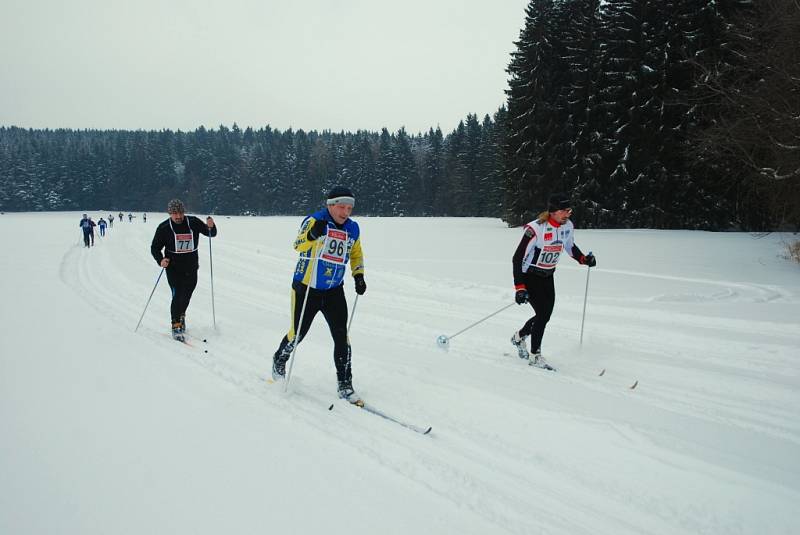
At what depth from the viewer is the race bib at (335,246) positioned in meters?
4.28


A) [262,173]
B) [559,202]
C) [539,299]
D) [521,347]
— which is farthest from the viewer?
[262,173]

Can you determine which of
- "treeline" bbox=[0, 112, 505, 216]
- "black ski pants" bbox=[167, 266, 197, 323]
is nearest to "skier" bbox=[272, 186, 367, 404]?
"black ski pants" bbox=[167, 266, 197, 323]

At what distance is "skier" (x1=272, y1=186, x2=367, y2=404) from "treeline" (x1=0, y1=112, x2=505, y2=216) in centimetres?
5351

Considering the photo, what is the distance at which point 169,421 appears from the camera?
12.0 ft

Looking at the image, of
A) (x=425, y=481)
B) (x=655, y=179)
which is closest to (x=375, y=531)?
(x=425, y=481)

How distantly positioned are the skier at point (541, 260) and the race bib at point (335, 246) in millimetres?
2234

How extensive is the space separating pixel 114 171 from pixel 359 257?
12239 centimetres

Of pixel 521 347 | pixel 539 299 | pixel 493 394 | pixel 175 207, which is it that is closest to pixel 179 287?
pixel 175 207

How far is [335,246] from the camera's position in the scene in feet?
14.1

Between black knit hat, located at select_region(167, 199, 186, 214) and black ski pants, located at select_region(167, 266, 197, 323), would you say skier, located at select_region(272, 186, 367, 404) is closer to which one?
black ski pants, located at select_region(167, 266, 197, 323)

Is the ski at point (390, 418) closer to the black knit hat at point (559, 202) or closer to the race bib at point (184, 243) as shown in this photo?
the black knit hat at point (559, 202)

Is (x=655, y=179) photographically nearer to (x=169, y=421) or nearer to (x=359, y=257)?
(x=359, y=257)

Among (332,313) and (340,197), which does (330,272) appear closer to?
(332,313)

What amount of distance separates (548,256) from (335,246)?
272 centimetres
